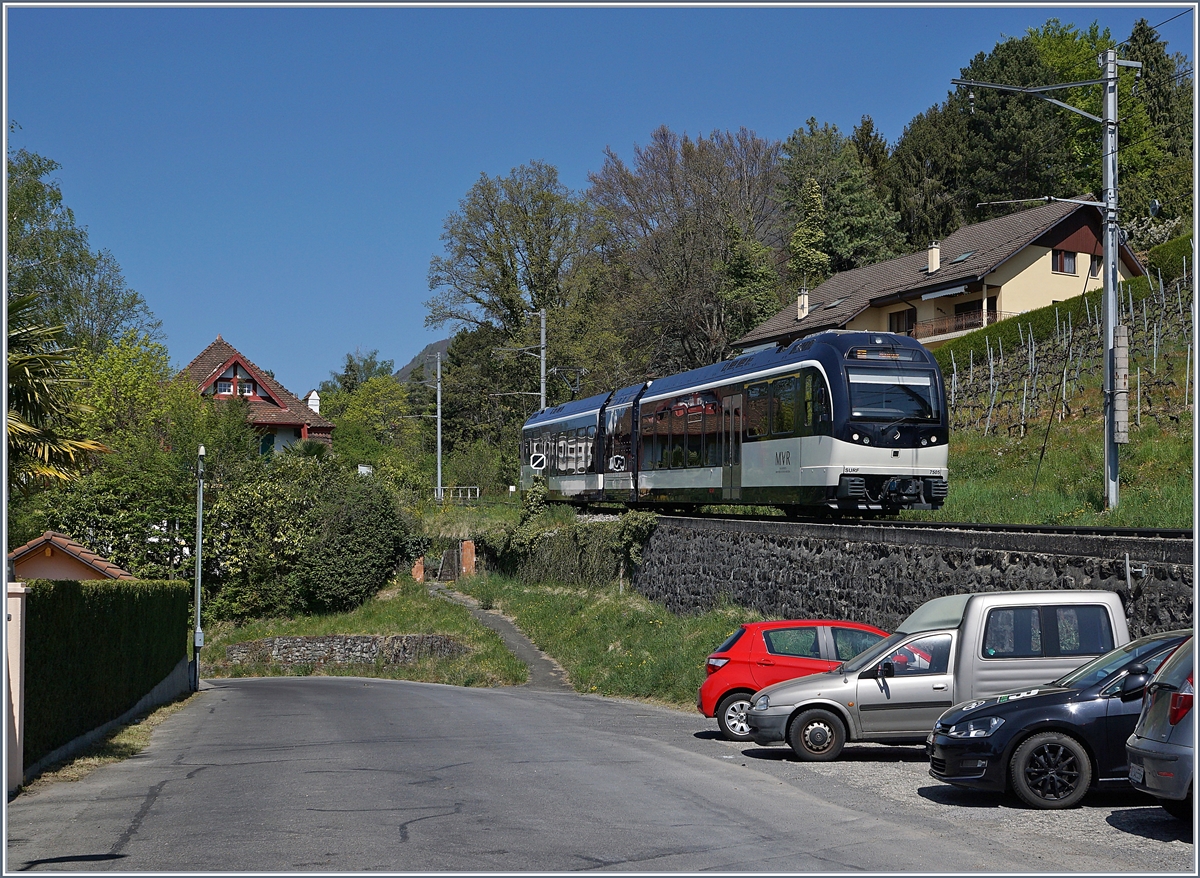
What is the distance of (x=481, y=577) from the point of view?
47.7 metres

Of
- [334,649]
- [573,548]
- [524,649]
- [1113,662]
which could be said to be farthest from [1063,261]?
[1113,662]

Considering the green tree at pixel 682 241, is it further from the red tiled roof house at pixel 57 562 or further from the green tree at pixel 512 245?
the red tiled roof house at pixel 57 562

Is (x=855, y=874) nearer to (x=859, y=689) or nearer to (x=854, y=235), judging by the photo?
(x=859, y=689)

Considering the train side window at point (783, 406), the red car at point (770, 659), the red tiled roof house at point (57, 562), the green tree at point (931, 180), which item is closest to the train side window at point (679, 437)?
the train side window at point (783, 406)

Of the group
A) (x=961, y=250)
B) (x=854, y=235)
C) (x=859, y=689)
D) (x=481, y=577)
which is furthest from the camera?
(x=854, y=235)

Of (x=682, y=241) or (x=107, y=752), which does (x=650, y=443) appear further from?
(x=682, y=241)

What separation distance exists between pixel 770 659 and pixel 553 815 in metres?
6.71

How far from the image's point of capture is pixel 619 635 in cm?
2969

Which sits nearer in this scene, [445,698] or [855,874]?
[855,874]

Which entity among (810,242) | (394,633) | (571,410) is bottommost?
(394,633)

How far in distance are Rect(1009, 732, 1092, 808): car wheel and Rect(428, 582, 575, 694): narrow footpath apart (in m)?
18.0

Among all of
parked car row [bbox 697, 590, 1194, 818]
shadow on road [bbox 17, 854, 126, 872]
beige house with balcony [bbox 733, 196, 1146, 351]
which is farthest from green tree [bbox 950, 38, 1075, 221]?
shadow on road [bbox 17, 854, 126, 872]

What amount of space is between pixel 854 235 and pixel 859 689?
6360 cm

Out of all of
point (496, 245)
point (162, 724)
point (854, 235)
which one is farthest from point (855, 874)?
point (854, 235)
